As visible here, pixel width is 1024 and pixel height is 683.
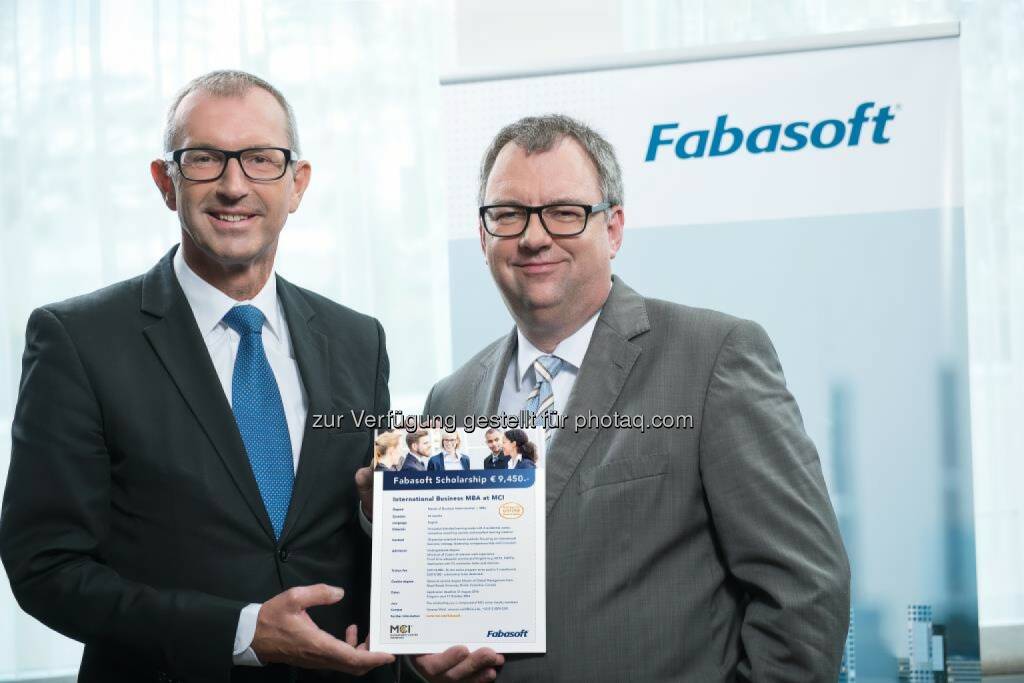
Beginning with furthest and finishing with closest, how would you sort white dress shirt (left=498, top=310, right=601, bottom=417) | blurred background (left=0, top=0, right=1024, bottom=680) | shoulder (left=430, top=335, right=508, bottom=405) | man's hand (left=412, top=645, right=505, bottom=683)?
1. blurred background (left=0, top=0, right=1024, bottom=680)
2. shoulder (left=430, top=335, right=508, bottom=405)
3. white dress shirt (left=498, top=310, right=601, bottom=417)
4. man's hand (left=412, top=645, right=505, bottom=683)

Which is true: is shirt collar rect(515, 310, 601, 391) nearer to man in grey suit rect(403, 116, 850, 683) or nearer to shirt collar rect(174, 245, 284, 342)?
man in grey suit rect(403, 116, 850, 683)

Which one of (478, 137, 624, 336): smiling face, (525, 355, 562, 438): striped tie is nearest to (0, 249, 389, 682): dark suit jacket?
(525, 355, 562, 438): striped tie

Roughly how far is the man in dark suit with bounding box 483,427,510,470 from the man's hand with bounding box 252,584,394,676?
1.35 ft

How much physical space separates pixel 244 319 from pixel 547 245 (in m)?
0.75

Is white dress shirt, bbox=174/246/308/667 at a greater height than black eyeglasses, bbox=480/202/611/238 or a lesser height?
lesser

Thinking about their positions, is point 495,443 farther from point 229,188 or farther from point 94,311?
point 94,311

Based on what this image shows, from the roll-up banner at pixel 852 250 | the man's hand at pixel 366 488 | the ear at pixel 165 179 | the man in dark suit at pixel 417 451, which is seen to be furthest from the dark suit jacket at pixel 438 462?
the roll-up banner at pixel 852 250

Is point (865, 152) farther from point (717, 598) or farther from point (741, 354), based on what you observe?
point (717, 598)

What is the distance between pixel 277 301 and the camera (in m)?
2.57

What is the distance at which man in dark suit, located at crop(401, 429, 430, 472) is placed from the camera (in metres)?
2.17

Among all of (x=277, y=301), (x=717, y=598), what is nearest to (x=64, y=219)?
(x=277, y=301)

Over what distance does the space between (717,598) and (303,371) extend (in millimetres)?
1109

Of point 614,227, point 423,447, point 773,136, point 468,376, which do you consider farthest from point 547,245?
point 773,136

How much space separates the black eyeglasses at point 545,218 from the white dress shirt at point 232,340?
1.94 ft
